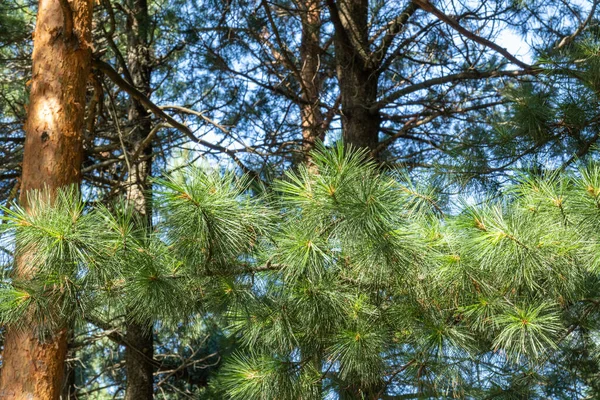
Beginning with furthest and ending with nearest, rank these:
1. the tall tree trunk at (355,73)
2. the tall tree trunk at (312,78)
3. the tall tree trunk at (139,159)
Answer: the tall tree trunk at (139,159) < the tall tree trunk at (312,78) < the tall tree trunk at (355,73)

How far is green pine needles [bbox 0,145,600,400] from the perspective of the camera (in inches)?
106

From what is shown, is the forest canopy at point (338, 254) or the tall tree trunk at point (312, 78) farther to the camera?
the tall tree trunk at point (312, 78)

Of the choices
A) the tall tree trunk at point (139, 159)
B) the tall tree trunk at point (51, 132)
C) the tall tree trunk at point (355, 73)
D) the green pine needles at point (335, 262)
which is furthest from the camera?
the tall tree trunk at point (139, 159)

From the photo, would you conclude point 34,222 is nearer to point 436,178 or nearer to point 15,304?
point 15,304

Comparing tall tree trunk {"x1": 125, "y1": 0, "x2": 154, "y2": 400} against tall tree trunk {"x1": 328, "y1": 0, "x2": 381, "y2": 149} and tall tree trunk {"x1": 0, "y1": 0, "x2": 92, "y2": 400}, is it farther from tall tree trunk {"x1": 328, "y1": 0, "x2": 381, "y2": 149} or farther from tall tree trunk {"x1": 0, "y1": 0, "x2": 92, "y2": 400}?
tall tree trunk {"x1": 0, "y1": 0, "x2": 92, "y2": 400}

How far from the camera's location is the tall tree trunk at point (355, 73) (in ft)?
19.3

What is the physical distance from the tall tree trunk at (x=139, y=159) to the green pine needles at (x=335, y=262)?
3.16 m

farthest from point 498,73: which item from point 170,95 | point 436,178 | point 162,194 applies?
point 170,95

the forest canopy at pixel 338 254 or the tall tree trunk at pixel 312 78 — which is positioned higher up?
the tall tree trunk at pixel 312 78

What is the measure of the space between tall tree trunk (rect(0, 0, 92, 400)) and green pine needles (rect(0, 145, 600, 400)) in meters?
0.33

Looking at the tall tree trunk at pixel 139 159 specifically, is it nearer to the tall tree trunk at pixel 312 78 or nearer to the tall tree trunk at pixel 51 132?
the tall tree trunk at pixel 312 78

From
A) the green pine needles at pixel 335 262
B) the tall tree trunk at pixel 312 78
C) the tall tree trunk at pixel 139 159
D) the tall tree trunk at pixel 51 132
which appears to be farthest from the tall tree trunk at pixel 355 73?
the green pine needles at pixel 335 262

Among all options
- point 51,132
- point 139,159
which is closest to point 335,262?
point 51,132

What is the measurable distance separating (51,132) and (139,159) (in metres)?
2.65
